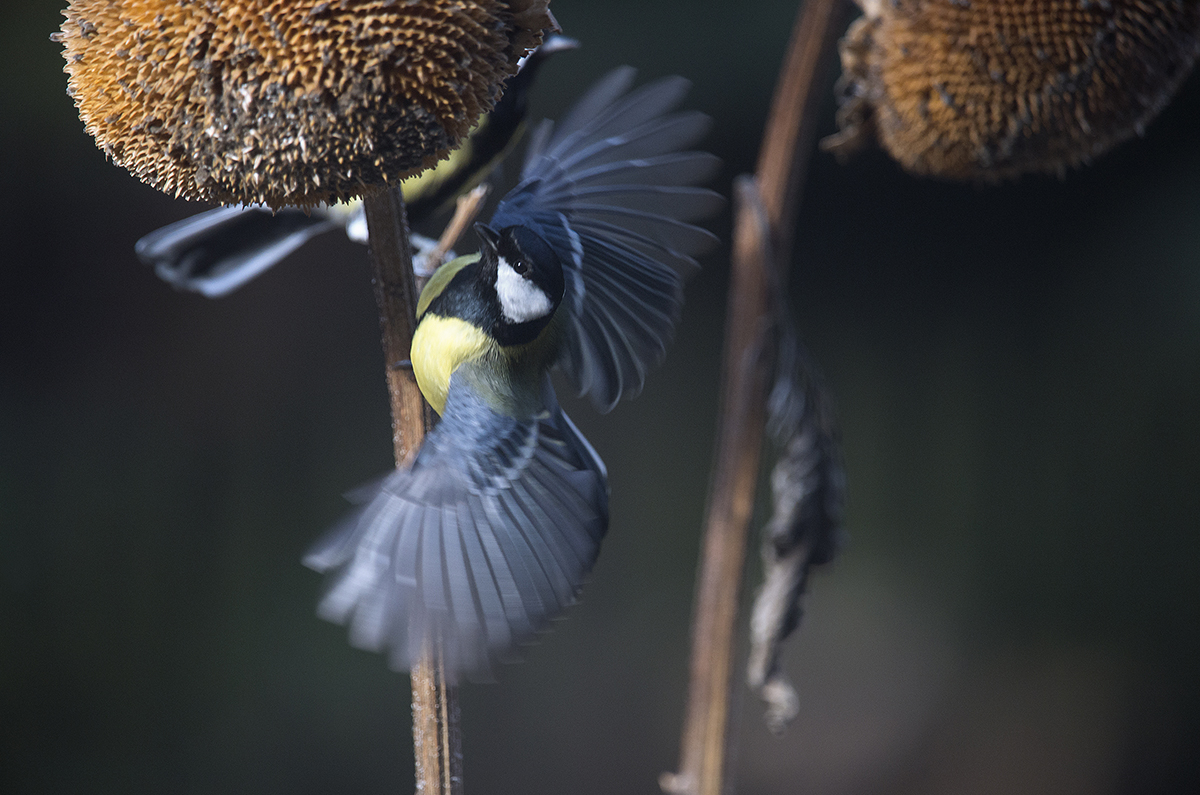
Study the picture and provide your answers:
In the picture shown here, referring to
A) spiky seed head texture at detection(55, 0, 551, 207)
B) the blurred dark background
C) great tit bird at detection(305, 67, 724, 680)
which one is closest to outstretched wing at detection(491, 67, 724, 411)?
great tit bird at detection(305, 67, 724, 680)

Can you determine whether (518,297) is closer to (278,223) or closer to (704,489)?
(278,223)

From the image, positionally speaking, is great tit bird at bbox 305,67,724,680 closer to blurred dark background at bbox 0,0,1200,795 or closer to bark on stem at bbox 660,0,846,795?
bark on stem at bbox 660,0,846,795

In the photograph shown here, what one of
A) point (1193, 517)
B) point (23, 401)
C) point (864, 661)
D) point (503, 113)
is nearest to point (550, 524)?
point (503, 113)

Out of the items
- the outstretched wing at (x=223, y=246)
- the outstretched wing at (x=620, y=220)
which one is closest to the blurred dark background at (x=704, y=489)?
the outstretched wing at (x=223, y=246)

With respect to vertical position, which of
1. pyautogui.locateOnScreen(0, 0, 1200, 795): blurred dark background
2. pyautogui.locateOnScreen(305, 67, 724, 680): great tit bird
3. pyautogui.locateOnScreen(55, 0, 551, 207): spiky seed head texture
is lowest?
pyautogui.locateOnScreen(0, 0, 1200, 795): blurred dark background

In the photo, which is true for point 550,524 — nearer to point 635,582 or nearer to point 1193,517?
point 635,582

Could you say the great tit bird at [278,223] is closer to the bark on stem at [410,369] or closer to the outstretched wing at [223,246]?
the outstretched wing at [223,246]
